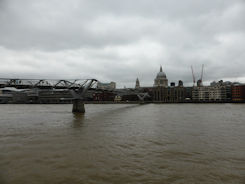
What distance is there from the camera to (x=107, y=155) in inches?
384

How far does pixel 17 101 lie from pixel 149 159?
17818 cm

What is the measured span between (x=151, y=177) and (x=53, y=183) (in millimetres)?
3635

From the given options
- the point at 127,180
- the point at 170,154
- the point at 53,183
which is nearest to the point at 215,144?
the point at 170,154

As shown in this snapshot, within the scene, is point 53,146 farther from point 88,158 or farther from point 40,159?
point 88,158

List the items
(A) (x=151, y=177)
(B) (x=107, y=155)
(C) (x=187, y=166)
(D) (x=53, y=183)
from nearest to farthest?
1. (D) (x=53, y=183)
2. (A) (x=151, y=177)
3. (C) (x=187, y=166)
4. (B) (x=107, y=155)

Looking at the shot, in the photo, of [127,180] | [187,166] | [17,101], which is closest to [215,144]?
[187,166]

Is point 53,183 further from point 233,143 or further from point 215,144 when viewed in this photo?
point 233,143

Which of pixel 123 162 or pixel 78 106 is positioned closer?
pixel 123 162

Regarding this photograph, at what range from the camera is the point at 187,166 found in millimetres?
7957

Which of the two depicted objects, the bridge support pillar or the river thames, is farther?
the bridge support pillar

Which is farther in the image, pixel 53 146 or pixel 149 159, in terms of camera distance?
pixel 53 146

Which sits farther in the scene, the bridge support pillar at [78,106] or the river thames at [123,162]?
the bridge support pillar at [78,106]

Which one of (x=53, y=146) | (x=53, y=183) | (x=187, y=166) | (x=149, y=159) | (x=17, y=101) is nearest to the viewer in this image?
(x=53, y=183)

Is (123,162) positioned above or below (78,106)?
below
